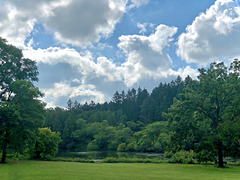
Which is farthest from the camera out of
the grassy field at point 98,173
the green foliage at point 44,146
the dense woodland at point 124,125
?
the dense woodland at point 124,125

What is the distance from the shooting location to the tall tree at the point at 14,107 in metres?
25.9

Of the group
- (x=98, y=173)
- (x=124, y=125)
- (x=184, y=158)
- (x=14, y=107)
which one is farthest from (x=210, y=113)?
(x=124, y=125)

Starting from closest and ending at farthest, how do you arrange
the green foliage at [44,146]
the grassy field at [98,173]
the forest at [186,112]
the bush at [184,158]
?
the grassy field at [98,173], the forest at [186,112], the bush at [184,158], the green foliage at [44,146]

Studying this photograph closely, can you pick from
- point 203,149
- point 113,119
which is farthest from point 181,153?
point 113,119

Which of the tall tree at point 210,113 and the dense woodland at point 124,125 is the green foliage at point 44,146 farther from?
the dense woodland at point 124,125

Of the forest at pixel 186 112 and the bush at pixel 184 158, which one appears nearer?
the forest at pixel 186 112

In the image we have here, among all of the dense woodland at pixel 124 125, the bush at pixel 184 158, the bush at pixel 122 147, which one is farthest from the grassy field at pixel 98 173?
the bush at pixel 122 147

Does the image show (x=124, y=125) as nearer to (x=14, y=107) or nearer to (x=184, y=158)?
(x=184, y=158)

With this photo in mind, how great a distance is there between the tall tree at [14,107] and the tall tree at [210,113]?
16.9 meters

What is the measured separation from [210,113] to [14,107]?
23.1m

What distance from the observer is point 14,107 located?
25.6 meters

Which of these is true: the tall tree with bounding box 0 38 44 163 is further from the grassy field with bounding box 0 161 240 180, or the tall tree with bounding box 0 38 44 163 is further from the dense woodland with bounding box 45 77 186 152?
the dense woodland with bounding box 45 77 186 152

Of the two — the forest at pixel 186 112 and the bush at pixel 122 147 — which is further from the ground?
the forest at pixel 186 112

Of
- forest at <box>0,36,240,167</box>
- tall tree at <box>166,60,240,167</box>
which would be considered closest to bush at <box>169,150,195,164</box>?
forest at <box>0,36,240,167</box>
